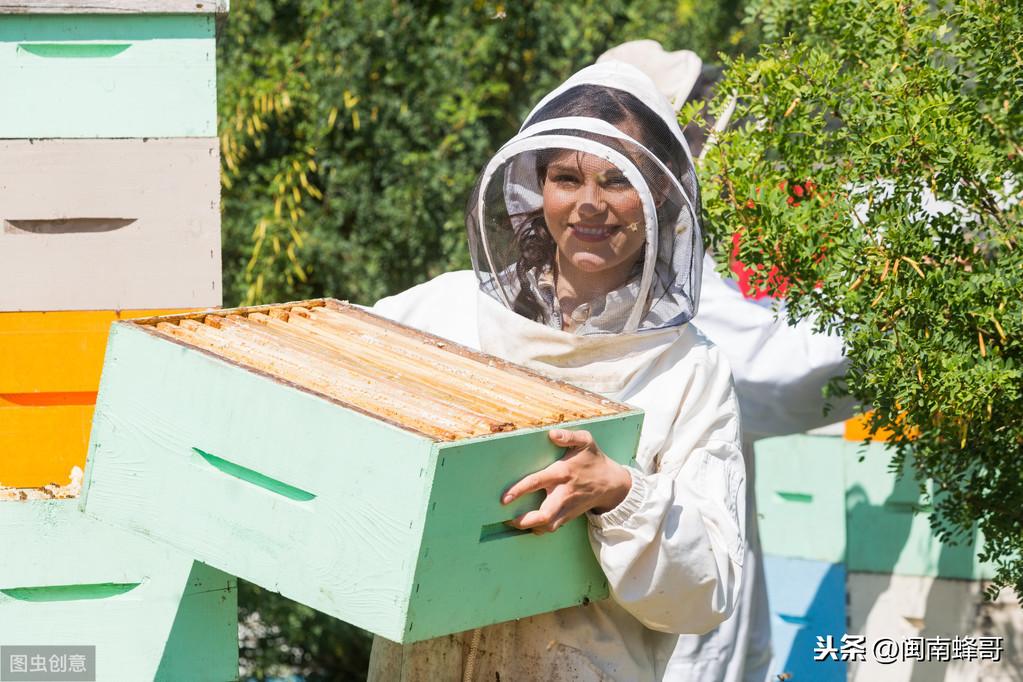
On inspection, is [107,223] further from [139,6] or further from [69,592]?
[69,592]

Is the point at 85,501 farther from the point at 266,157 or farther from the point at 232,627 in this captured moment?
the point at 266,157

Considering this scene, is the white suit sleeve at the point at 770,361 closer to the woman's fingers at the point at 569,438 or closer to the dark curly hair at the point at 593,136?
the dark curly hair at the point at 593,136

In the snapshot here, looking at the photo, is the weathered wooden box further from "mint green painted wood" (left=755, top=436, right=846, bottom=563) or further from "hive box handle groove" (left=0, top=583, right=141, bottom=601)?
"mint green painted wood" (left=755, top=436, right=846, bottom=563)

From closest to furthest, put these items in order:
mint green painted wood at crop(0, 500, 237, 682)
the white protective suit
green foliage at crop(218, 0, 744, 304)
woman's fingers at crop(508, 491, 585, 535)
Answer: woman's fingers at crop(508, 491, 585, 535) → mint green painted wood at crop(0, 500, 237, 682) → the white protective suit → green foliage at crop(218, 0, 744, 304)

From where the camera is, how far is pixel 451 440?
179cm

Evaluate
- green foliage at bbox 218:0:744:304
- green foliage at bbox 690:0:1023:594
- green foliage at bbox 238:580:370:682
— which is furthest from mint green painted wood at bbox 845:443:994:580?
green foliage at bbox 238:580:370:682

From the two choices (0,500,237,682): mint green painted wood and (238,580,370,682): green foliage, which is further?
(238,580,370,682): green foliage

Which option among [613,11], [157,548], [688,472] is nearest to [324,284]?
[613,11]

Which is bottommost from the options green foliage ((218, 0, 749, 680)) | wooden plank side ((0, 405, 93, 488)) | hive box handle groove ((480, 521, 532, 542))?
hive box handle groove ((480, 521, 532, 542))

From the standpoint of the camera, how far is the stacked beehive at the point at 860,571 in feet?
12.5

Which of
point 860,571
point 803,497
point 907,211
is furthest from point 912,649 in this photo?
point 907,211

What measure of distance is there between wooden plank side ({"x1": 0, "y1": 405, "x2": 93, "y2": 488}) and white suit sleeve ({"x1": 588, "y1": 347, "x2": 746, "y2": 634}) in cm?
107

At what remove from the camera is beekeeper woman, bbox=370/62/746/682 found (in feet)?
6.75

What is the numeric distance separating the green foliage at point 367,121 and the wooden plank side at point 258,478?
2613 millimetres
